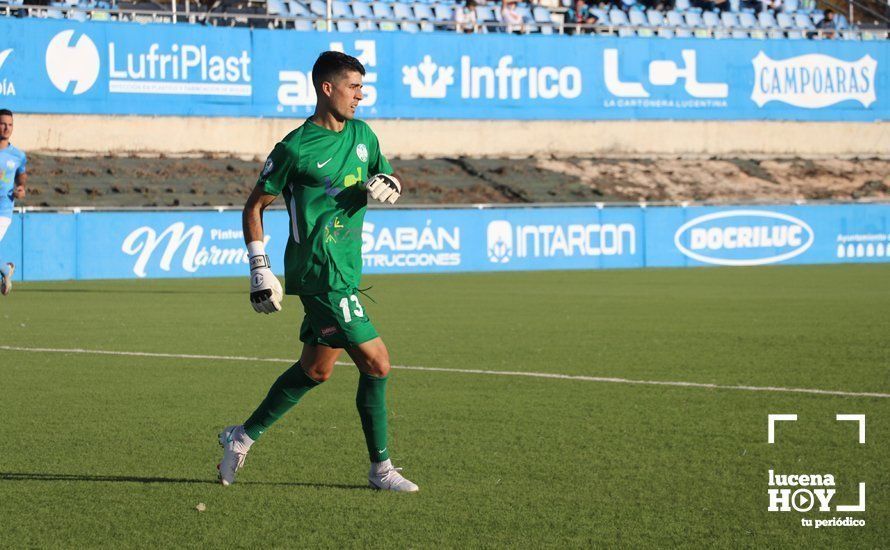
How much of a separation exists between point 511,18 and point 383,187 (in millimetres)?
34582

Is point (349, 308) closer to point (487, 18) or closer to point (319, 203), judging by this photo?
point (319, 203)

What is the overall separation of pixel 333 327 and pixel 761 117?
127ft

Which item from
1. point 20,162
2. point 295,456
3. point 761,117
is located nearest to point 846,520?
point 295,456

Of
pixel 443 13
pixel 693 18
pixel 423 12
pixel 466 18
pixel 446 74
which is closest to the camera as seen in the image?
pixel 446 74

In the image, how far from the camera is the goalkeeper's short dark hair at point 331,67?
657 centimetres

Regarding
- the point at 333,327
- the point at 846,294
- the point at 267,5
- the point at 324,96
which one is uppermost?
the point at 267,5

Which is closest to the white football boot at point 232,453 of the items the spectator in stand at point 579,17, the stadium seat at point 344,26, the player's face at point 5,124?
→ the player's face at point 5,124

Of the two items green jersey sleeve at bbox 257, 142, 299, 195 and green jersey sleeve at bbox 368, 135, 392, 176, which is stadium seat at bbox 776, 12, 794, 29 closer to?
green jersey sleeve at bbox 368, 135, 392, 176

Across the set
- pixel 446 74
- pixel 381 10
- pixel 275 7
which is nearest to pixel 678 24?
pixel 446 74

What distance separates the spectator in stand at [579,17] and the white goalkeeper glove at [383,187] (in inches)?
1397

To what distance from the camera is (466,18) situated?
39656 mm

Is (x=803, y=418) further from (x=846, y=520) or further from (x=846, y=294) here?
(x=846, y=294)

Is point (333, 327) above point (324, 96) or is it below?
below

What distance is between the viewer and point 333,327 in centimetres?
652
